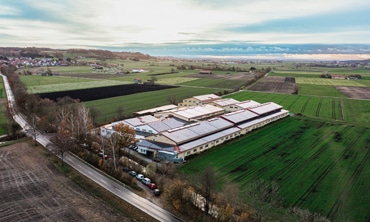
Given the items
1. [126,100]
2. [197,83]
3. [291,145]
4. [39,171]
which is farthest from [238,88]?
[39,171]

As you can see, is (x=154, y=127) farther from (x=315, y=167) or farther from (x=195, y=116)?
(x=315, y=167)

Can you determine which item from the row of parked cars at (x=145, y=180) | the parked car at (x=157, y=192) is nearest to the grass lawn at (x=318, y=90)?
the row of parked cars at (x=145, y=180)

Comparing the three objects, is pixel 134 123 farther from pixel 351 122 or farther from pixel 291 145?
pixel 351 122

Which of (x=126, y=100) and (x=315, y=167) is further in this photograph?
(x=126, y=100)

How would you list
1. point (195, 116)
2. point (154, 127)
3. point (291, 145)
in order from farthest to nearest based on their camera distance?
point (195, 116) < point (154, 127) < point (291, 145)

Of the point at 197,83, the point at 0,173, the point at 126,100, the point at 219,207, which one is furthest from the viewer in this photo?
the point at 197,83

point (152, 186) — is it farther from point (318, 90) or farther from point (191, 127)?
point (318, 90)

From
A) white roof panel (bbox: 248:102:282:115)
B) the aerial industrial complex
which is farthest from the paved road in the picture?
white roof panel (bbox: 248:102:282:115)
